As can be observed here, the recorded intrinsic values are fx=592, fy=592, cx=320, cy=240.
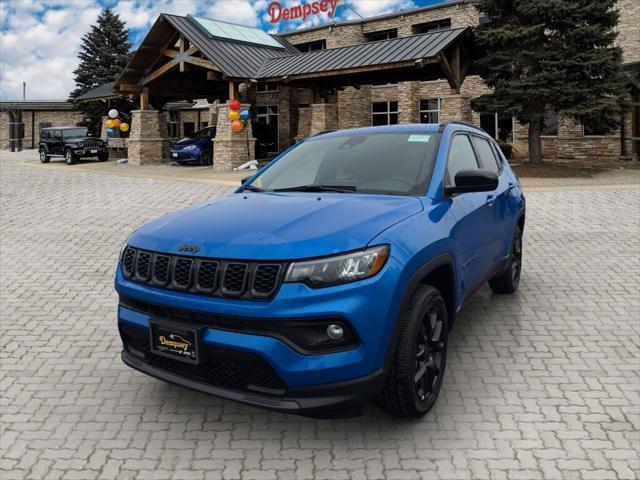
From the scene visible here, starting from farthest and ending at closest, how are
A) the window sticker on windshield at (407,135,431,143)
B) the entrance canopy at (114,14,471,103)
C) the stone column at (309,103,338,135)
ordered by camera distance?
the stone column at (309,103,338,135) → the entrance canopy at (114,14,471,103) → the window sticker on windshield at (407,135,431,143)

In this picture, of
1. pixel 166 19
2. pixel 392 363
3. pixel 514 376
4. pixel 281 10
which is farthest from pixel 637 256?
pixel 281 10

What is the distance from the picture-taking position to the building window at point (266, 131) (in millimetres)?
30352

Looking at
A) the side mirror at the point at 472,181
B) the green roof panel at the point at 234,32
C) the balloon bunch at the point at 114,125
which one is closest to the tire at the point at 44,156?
the balloon bunch at the point at 114,125

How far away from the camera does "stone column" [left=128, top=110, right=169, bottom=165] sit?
2928 centimetres

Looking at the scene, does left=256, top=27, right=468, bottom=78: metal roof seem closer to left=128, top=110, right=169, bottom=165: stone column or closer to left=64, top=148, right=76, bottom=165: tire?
left=128, top=110, right=169, bottom=165: stone column

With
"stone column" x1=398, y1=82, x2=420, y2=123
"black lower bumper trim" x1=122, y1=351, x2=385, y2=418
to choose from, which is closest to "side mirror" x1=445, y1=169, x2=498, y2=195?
"black lower bumper trim" x1=122, y1=351, x2=385, y2=418

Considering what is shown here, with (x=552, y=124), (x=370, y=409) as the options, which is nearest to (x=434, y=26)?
(x=552, y=124)

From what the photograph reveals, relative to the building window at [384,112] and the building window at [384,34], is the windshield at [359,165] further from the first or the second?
the building window at [384,34]

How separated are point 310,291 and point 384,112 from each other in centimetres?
3369

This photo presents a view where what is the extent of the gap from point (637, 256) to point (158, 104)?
91.1 ft

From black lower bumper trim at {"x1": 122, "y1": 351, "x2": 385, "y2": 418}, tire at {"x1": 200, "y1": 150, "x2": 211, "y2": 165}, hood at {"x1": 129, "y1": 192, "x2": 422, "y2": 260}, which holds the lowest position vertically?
black lower bumper trim at {"x1": 122, "y1": 351, "x2": 385, "y2": 418}

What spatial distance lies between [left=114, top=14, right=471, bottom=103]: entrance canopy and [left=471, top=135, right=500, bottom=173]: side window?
1483cm

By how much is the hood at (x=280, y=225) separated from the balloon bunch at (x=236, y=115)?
20.6 metres

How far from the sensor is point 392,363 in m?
3.29
